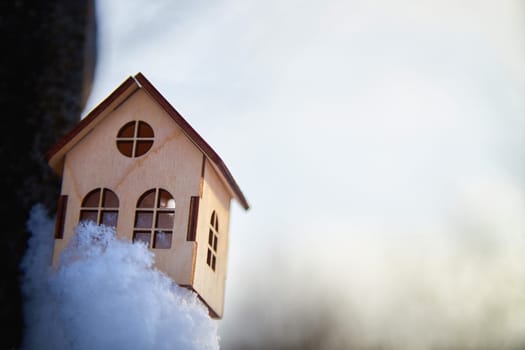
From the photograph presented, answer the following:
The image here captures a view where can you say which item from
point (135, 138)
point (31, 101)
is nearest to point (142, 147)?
point (135, 138)

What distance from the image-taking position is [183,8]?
2180mm

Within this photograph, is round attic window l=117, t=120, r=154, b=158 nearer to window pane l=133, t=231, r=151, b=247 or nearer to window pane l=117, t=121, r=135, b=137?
window pane l=117, t=121, r=135, b=137

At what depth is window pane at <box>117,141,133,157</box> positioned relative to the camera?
64.7 inches

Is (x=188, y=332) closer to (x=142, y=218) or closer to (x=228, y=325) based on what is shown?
(x=142, y=218)

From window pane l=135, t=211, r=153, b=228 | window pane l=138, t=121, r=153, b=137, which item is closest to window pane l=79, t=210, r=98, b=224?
window pane l=135, t=211, r=153, b=228

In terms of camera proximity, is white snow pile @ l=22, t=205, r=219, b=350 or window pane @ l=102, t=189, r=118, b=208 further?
window pane @ l=102, t=189, r=118, b=208

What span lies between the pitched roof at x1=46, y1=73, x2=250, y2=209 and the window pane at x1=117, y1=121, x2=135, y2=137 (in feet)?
0.17

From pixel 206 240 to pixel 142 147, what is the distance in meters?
0.26

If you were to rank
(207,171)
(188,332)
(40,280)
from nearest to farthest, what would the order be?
1. (188,332)
2. (207,171)
3. (40,280)

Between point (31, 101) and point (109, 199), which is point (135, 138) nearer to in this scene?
point (109, 199)

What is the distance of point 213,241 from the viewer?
171cm

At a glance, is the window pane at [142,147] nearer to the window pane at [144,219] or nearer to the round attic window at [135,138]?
the round attic window at [135,138]

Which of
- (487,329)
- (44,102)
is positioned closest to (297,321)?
(487,329)

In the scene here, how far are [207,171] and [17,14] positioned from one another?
0.84 meters
